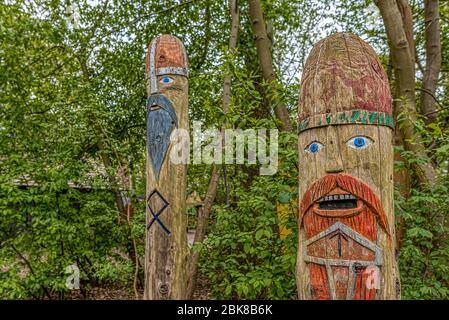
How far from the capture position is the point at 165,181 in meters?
3.46

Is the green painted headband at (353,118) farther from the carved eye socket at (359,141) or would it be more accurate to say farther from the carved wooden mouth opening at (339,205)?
the carved wooden mouth opening at (339,205)

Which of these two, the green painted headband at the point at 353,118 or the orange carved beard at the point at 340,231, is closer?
the orange carved beard at the point at 340,231

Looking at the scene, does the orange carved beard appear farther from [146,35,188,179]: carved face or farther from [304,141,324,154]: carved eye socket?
[146,35,188,179]: carved face

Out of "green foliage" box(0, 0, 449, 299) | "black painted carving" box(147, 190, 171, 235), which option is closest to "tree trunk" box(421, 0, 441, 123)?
"green foliage" box(0, 0, 449, 299)

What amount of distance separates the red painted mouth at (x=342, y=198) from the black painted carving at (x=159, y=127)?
165 centimetres

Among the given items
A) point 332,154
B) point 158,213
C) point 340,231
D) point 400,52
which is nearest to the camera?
point 340,231

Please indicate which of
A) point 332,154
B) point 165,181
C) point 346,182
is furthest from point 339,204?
point 165,181

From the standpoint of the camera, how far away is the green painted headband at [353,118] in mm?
2285

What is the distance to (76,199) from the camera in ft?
20.0

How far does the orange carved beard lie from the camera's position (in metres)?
2.16

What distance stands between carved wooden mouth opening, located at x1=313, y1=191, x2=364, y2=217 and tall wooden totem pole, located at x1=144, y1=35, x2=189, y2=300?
1571 millimetres

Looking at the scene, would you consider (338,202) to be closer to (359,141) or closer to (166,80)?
(359,141)

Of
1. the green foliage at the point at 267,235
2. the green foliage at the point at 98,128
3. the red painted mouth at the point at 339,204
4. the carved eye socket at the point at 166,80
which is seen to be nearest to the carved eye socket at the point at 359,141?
the red painted mouth at the point at 339,204

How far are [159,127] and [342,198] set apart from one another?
193 centimetres
